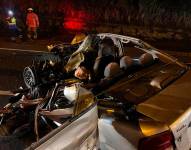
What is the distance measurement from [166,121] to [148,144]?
0.26 m

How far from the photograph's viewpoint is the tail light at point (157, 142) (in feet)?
10.8

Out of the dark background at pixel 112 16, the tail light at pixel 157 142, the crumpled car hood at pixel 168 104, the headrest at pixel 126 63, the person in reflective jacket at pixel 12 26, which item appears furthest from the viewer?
the person in reflective jacket at pixel 12 26

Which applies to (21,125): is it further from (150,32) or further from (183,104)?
(150,32)

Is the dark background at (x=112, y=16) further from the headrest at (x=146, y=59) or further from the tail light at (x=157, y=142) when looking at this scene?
the tail light at (x=157, y=142)

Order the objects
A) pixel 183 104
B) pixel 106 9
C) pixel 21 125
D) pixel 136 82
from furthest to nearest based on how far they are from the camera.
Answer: pixel 106 9 → pixel 21 125 → pixel 136 82 → pixel 183 104

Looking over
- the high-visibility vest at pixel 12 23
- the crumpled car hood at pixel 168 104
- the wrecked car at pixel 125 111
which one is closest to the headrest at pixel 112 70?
the wrecked car at pixel 125 111

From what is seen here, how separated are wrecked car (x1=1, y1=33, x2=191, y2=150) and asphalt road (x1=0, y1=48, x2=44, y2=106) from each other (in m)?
3.74

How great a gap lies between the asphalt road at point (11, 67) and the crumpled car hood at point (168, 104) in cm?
466

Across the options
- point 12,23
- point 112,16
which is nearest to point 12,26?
point 12,23

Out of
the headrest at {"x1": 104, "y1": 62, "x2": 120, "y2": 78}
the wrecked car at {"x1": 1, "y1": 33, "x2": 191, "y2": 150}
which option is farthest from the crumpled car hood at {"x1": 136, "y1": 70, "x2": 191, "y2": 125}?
the headrest at {"x1": 104, "y1": 62, "x2": 120, "y2": 78}

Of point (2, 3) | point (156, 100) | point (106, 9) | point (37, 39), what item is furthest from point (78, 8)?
point (156, 100)

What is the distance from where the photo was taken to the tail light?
10.8ft

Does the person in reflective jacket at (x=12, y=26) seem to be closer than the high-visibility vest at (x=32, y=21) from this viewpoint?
No

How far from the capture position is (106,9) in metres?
17.8
